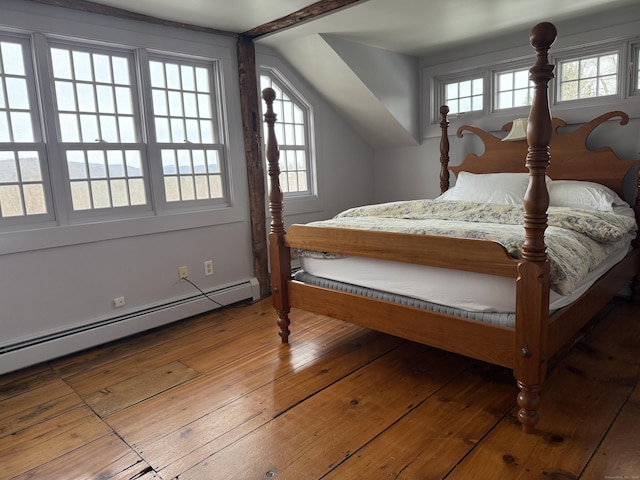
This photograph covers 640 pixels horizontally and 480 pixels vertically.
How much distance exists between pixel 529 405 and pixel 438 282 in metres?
0.65

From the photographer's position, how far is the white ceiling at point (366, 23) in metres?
3.04

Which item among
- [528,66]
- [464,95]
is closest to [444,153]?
[464,95]

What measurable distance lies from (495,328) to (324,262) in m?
1.11

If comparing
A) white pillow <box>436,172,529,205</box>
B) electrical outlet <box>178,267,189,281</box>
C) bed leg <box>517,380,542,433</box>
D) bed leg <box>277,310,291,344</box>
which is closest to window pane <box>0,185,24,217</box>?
electrical outlet <box>178,267,189,281</box>

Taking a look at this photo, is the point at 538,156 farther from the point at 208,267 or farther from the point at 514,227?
the point at 208,267

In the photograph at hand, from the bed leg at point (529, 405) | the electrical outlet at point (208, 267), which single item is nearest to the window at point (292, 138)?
the electrical outlet at point (208, 267)

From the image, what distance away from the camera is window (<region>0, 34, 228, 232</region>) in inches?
107

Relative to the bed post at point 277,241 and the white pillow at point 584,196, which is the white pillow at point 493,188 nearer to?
the white pillow at point 584,196

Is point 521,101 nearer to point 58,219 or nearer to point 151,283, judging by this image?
point 151,283

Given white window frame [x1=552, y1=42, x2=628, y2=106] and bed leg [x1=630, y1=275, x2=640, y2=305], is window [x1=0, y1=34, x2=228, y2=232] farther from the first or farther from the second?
bed leg [x1=630, y1=275, x2=640, y2=305]

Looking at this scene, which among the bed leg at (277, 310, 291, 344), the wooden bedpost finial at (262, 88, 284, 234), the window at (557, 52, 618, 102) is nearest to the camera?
the wooden bedpost finial at (262, 88, 284, 234)

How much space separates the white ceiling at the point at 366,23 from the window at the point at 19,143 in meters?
0.67

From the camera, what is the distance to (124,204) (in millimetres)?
3207

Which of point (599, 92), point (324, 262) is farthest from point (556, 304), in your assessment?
point (599, 92)
